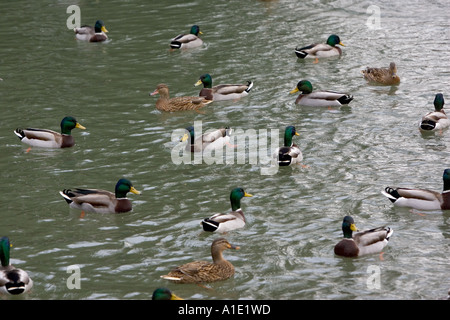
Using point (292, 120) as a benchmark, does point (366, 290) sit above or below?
below

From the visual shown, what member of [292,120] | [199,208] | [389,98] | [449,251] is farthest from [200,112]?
[449,251]

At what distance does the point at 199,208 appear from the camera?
14.1 m

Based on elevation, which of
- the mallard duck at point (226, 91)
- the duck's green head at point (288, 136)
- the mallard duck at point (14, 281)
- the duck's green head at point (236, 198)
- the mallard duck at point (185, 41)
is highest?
the mallard duck at point (185, 41)

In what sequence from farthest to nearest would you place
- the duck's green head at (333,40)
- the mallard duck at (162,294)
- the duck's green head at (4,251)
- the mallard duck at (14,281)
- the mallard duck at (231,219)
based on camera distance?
the duck's green head at (333,40) < the mallard duck at (231,219) < the duck's green head at (4,251) < the mallard duck at (14,281) < the mallard duck at (162,294)

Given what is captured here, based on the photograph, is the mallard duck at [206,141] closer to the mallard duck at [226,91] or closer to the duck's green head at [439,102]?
the mallard duck at [226,91]

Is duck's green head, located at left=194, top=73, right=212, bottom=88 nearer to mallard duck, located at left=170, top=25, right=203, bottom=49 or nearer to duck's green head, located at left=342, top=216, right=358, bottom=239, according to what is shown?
mallard duck, located at left=170, top=25, right=203, bottom=49

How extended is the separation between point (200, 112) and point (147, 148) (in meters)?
2.75

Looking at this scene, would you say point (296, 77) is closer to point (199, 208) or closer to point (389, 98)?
point (389, 98)

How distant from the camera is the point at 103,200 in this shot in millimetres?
14117

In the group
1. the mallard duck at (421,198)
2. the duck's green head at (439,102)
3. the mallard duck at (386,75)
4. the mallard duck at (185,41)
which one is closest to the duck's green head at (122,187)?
the mallard duck at (421,198)

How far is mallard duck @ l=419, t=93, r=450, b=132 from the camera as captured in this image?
1686cm

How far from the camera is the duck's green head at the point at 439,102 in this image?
1750 cm

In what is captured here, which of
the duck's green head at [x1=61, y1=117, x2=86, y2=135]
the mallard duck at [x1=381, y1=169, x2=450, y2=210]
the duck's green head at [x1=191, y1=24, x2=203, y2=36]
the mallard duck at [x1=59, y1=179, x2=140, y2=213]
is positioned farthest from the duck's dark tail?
the duck's green head at [x1=191, y1=24, x2=203, y2=36]
